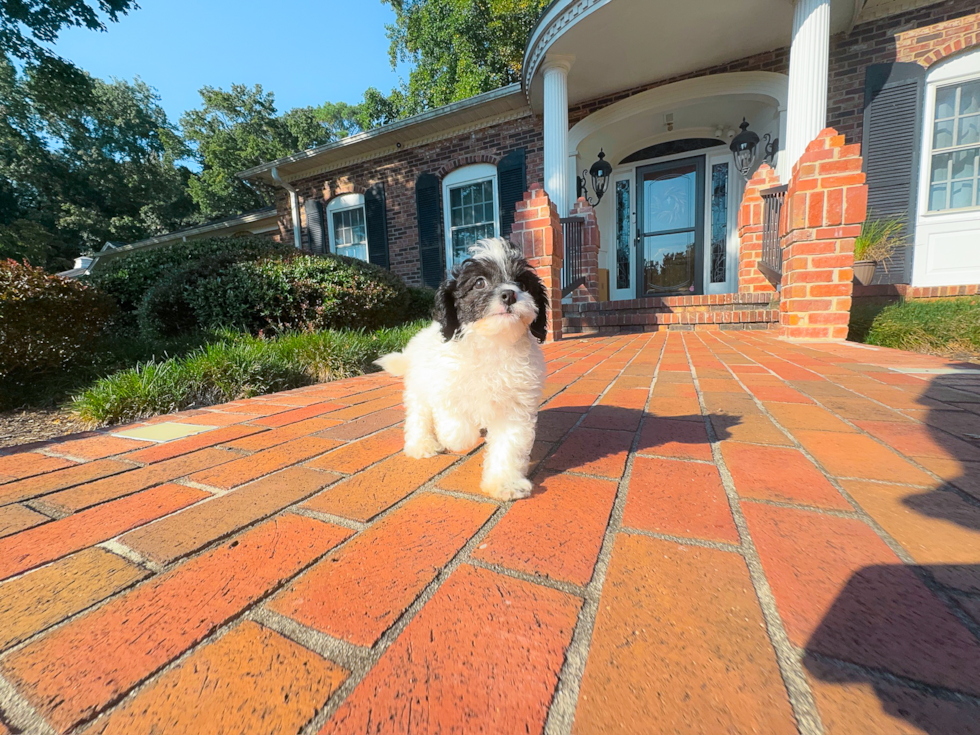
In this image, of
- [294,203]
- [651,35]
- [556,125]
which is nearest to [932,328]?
[651,35]

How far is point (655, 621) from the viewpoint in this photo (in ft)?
2.95

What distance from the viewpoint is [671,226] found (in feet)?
32.1

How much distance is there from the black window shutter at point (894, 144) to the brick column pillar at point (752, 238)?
1805mm

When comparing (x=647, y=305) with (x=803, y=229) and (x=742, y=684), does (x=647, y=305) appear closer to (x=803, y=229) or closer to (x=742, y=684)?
(x=803, y=229)

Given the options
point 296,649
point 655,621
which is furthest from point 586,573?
point 296,649

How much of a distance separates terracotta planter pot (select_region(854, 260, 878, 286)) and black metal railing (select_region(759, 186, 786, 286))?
156 centimetres

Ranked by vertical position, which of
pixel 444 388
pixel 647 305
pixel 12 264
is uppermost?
pixel 12 264

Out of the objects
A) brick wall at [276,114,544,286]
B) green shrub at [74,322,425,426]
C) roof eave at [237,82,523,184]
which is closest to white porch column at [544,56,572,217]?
roof eave at [237,82,523,184]

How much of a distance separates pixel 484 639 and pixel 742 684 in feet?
1.61

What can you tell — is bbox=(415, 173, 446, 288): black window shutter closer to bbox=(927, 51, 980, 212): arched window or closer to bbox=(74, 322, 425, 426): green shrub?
bbox=(74, 322, 425, 426): green shrub

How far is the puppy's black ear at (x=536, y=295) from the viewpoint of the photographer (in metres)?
1.84

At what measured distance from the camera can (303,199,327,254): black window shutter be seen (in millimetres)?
12492

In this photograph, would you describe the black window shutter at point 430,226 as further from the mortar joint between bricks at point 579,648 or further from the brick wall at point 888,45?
the mortar joint between bricks at point 579,648

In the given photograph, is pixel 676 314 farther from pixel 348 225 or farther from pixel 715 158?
pixel 348 225
